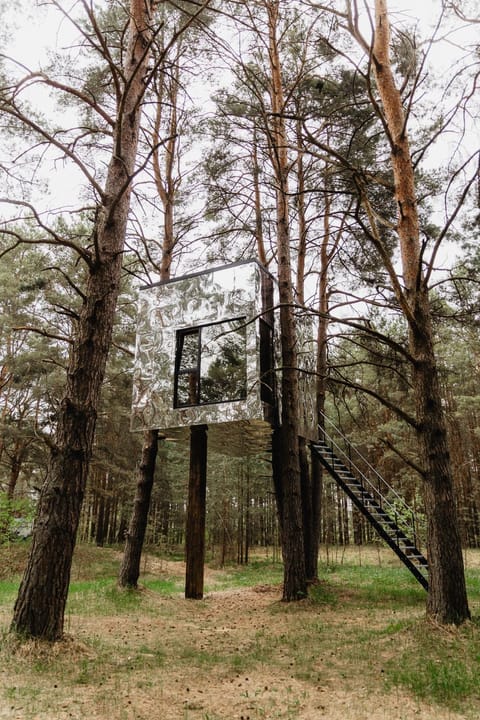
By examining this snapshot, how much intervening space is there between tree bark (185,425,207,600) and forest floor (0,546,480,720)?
790 mm

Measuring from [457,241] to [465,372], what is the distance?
9.71 m

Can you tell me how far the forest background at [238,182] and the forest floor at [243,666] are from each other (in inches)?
72.4

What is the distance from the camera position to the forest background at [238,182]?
556 cm

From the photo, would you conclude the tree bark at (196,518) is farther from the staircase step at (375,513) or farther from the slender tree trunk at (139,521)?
the staircase step at (375,513)

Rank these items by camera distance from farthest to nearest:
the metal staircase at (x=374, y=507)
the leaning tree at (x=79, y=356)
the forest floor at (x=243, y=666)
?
1. the metal staircase at (x=374, y=507)
2. the leaning tree at (x=79, y=356)
3. the forest floor at (x=243, y=666)

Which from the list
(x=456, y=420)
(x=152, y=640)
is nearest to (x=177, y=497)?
(x=456, y=420)

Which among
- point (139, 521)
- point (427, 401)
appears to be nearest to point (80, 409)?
point (427, 401)

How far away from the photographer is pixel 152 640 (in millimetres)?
5496

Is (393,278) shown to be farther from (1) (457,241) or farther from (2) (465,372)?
(2) (465,372)

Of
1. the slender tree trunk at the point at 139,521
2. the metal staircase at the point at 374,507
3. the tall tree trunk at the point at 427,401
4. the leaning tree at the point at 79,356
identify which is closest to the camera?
the leaning tree at the point at 79,356

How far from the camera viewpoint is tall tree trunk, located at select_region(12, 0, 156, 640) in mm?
4418

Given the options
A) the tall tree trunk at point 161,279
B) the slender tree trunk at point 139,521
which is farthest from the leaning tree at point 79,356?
the slender tree trunk at point 139,521

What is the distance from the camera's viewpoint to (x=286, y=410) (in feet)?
28.7

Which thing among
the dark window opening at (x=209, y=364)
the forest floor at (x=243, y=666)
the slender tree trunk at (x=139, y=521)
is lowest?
the forest floor at (x=243, y=666)
